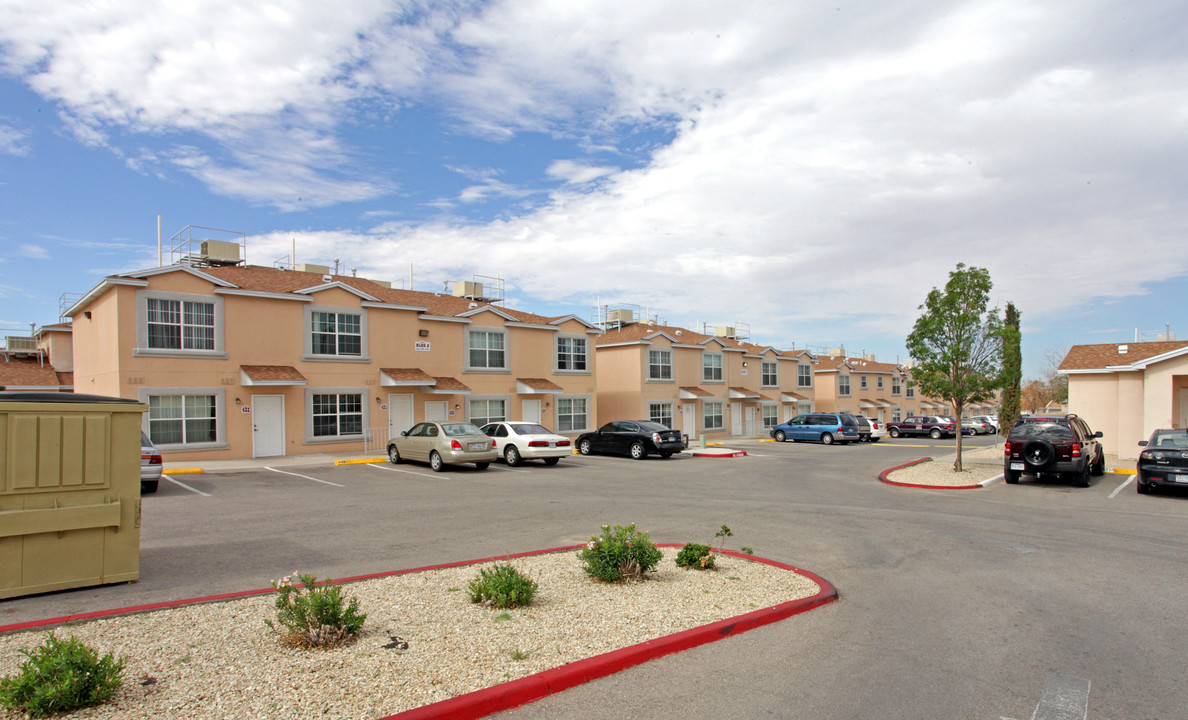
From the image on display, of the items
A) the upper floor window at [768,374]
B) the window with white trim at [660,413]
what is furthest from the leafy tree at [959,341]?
the upper floor window at [768,374]

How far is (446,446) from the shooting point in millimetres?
19688

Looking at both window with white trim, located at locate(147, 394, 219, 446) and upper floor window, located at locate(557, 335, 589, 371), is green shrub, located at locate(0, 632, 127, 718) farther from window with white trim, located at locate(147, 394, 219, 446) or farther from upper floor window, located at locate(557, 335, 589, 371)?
upper floor window, located at locate(557, 335, 589, 371)

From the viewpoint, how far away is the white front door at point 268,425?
22.9 m

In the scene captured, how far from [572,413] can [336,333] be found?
11864 millimetres

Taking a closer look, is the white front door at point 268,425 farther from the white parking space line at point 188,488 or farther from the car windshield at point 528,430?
the car windshield at point 528,430

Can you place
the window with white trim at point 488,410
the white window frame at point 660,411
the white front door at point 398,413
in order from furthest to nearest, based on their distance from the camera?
the white window frame at point 660,411
the window with white trim at point 488,410
the white front door at point 398,413

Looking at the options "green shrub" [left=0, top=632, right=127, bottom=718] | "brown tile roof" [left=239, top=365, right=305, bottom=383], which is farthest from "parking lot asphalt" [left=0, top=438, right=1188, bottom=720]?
"brown tile roof" [left=239, top=365, right=305, bottom=383]

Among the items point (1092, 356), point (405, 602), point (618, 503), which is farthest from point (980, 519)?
point (1092, 356)

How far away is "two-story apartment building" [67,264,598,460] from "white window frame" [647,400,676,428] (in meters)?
7.64

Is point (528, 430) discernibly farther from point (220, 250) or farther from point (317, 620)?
point (317, 620)

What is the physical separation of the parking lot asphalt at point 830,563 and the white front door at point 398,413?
7.63 meters

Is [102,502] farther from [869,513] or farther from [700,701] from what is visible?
[869,513]

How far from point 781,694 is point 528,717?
1762mm

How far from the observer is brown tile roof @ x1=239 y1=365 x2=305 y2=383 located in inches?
880
